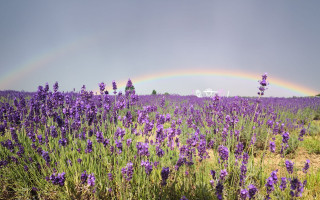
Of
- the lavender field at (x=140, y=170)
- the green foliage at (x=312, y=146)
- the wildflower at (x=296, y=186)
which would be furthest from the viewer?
the green foliage at (x=312, y=146)

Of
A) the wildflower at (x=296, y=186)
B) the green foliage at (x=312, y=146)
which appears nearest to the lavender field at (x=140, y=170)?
the wildflower at (x=296, y=186)

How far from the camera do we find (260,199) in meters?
1.95

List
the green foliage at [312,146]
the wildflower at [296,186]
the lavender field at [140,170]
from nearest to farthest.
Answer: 1. the wildflower at [296,186]
2. the lavender field at [140,170]
3. the green foliage at [312,146]

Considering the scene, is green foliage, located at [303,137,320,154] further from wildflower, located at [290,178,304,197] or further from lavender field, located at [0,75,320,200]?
wildflower, located at [290,178,304,197]

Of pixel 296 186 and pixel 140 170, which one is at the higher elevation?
pixel 296 186

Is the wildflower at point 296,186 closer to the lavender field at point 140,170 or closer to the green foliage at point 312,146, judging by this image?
the lavender field at point 140,170

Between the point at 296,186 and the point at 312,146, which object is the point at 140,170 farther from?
the point at 312,146

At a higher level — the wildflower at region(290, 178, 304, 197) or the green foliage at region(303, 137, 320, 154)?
the wildflower at region(290, 178, 304, 197)

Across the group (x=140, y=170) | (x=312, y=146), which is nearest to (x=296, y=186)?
(x=140, y=170)

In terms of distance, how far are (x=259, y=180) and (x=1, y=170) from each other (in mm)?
3695

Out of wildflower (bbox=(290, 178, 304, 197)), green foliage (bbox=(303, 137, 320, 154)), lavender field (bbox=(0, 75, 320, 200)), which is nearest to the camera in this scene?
wildflower (bbox=(290, 178, 304, 197))

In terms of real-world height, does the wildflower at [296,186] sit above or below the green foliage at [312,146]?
above

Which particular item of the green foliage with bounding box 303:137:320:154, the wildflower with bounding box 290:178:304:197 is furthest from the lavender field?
the green foliage with bounding box 303:137:320:154

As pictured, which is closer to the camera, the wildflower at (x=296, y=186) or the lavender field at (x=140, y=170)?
the wildflower at (x=296, y=186)
